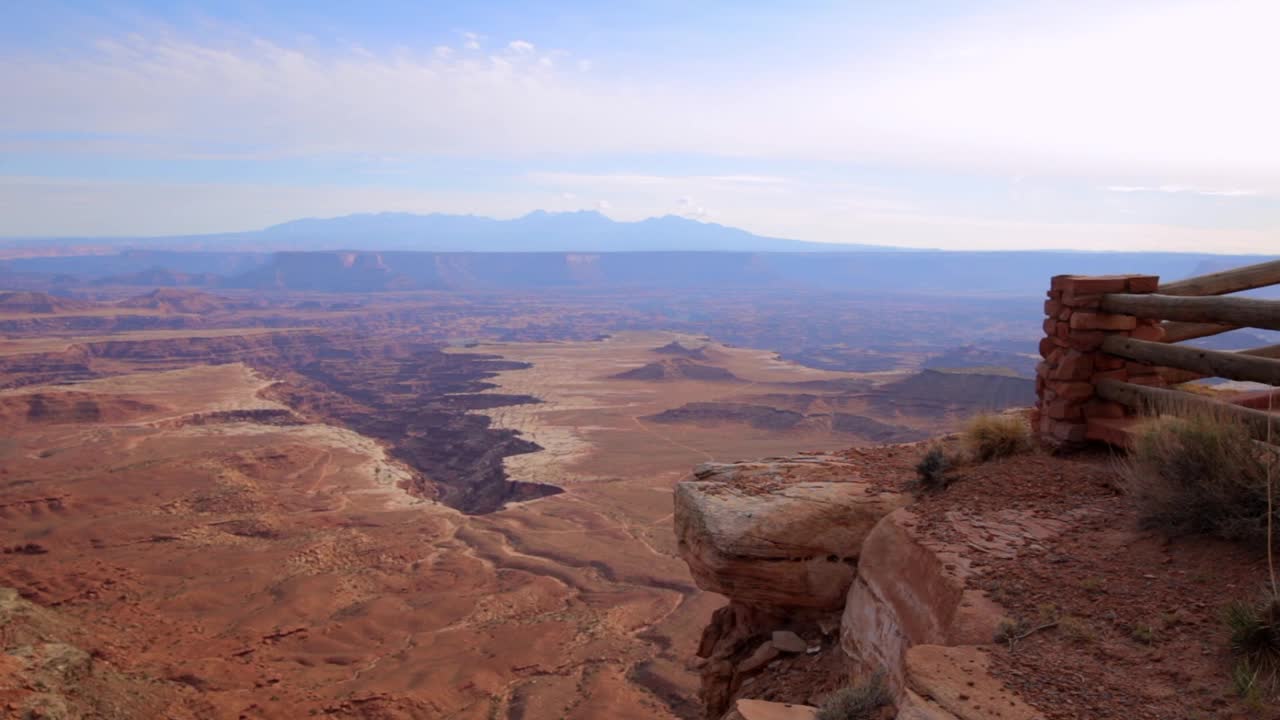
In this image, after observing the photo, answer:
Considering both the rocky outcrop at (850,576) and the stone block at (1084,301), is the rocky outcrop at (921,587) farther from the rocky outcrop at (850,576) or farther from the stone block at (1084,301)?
the stone block at (1084,301)

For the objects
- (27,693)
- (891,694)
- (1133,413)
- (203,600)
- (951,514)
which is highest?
(1133,413)

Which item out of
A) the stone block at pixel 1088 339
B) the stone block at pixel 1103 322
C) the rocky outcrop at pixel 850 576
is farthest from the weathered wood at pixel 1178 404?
the rocky outcrop at pixel 850 576

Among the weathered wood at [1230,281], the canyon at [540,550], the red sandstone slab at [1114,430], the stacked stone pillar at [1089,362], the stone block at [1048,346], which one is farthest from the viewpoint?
the stone block at [1048,346]

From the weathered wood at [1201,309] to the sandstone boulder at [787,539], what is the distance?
270 centimetres

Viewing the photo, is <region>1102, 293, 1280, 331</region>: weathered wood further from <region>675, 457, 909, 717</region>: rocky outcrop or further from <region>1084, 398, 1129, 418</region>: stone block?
<region>675, 457, 909, 717</region>: rocky outcrop

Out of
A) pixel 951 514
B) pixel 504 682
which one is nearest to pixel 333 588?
pixel 504 682

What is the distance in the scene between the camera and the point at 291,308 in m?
136

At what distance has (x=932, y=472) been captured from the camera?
295 inches

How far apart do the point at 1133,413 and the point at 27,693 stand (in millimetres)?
16466

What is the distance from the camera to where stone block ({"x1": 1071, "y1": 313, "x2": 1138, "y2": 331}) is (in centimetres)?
755

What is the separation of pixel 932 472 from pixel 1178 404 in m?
2.06

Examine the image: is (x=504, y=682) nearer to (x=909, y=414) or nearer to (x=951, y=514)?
(x=951, y=514)

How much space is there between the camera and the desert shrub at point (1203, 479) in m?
4.88

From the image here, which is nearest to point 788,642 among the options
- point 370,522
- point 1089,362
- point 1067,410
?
point 1067,410
